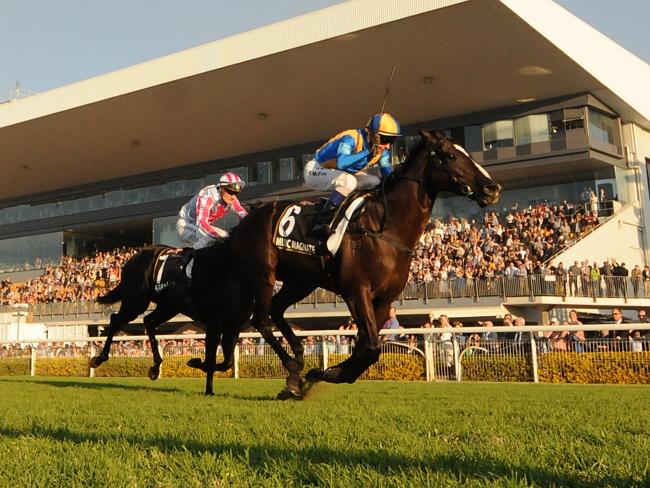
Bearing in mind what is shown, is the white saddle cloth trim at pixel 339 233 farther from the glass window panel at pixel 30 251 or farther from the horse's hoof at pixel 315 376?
the glass window panel at pixel 30 251

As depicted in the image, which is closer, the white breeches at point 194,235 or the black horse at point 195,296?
the black horse at point 195,296

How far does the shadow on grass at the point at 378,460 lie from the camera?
215cm

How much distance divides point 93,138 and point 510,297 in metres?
20.0

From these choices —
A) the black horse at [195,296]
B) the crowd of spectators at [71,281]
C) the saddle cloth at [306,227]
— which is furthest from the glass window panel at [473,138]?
the saddle cloth at [306,227]

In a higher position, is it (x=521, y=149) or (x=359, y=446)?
(x=521, y=149)

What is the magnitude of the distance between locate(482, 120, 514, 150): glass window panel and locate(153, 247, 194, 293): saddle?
1964 centimetres

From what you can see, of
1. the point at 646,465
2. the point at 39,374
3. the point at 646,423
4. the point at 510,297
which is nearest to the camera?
the point at 646,465

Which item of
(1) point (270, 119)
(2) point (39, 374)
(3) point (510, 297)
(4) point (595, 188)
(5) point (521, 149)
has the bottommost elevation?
(2) point (39, 374)

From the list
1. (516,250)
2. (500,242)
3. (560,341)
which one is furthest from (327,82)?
(560,341)

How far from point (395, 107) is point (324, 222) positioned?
21269 mm

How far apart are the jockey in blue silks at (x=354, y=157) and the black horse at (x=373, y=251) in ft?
1.14

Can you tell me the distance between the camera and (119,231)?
3528 centimetres

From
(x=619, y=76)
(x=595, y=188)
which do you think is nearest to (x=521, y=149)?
(x=595, y=188)

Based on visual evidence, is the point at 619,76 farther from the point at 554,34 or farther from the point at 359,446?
the point at 359,446
